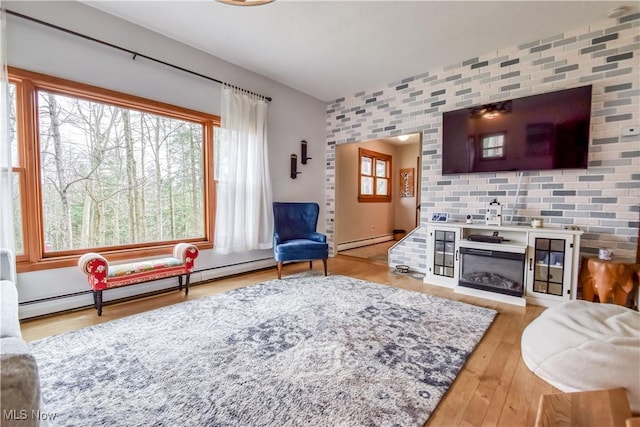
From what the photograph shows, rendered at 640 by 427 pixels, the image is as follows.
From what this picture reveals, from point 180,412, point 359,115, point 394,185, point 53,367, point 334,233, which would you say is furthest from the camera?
point 394,185

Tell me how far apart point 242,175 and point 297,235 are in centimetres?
114

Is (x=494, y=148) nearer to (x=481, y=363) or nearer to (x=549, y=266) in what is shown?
(x=549, y=266)

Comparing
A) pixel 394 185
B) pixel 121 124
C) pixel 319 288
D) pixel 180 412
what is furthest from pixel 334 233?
pixel 180 412

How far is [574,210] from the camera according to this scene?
281 centimetres

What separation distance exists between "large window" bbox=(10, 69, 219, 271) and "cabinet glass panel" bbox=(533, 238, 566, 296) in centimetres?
361

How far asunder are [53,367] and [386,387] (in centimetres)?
193

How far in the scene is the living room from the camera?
2412 millimetres

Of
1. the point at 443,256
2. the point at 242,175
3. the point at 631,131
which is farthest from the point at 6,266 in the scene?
the point at 631,131

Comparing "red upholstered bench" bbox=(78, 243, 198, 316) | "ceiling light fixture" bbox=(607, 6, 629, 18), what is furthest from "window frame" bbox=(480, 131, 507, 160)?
"red upholstered bench" bbox=(78, 243, 198, 316)

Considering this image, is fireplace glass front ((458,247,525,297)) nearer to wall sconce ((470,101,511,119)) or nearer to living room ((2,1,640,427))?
living room ((2,1,640,427))

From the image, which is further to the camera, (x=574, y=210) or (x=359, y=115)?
(x=359, y=115)

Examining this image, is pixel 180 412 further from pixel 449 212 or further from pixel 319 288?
pixel 449 212

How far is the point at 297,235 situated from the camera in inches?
158

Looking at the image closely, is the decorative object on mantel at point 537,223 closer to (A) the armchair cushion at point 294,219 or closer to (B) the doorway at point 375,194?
(B) the doorway at point 375,194
